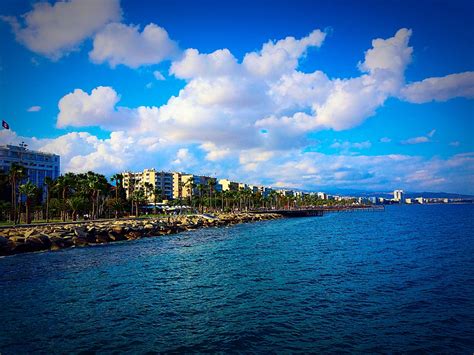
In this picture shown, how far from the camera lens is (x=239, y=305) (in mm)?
17859

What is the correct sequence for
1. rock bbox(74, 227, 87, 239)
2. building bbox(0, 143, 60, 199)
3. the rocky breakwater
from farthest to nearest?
1. building bbox(0, 143, 60, 199)
2. rock bbox(74, 227, 87, 239)
3. the rocky breakwater

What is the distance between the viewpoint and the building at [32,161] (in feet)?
406

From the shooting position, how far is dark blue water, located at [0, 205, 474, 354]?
1334cm

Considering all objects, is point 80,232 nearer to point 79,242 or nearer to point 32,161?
point 79,242

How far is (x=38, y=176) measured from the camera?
139625 millimetres

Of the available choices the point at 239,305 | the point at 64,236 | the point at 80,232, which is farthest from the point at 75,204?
the point at 239,305

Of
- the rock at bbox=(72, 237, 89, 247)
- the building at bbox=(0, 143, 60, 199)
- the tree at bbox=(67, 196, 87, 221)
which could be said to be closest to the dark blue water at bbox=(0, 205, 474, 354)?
the rock at bbox=(72, 237, 89, 247)

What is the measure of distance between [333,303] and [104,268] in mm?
18875

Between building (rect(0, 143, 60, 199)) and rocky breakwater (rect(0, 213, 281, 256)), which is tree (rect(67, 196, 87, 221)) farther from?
building (rect(0, 143, 60, 199))

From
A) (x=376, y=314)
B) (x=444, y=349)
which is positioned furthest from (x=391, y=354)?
(x=376, y=314)

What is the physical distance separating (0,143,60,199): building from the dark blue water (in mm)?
111346

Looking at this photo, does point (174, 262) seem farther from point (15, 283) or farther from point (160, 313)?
point (160, 313)

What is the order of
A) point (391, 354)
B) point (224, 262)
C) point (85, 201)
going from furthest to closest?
point (85, 201)
point (224, 262)
point (391, 354)

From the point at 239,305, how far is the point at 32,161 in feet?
471
